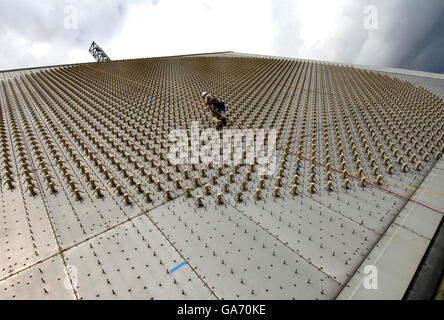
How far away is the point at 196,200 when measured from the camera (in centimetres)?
789

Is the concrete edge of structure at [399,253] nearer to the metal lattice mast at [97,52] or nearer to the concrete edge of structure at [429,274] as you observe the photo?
the concrete edge of structure at [429,274]

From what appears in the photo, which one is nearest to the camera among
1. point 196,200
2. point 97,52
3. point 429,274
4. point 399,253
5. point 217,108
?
point 429,274

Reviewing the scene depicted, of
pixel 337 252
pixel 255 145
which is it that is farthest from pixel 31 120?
pixel 337 252

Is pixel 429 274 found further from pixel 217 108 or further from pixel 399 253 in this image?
pixel 217 108

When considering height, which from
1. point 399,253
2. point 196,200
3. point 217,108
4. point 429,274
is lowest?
point 429,274

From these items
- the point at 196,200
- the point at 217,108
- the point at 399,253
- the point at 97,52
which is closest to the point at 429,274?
the point at 399,253

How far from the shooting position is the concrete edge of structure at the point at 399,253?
5102mm

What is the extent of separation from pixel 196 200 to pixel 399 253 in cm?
597

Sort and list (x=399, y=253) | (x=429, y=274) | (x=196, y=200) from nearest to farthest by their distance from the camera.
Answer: (x=429, y=274) < (x=399, y=253) < (x=196, y=200)

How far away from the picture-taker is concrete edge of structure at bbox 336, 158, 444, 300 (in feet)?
16.7

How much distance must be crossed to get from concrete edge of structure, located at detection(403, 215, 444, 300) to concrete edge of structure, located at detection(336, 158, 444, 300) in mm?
69

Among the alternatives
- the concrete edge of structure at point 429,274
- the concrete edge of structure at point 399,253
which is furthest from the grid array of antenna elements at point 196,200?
the concrete edge of structure at point 429,274

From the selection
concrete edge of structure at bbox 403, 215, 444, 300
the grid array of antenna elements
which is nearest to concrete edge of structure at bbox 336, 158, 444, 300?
concrete edge of structure at bbox 403, 215, 444, 300

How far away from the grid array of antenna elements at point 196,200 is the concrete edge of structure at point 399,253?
8.6 inches
